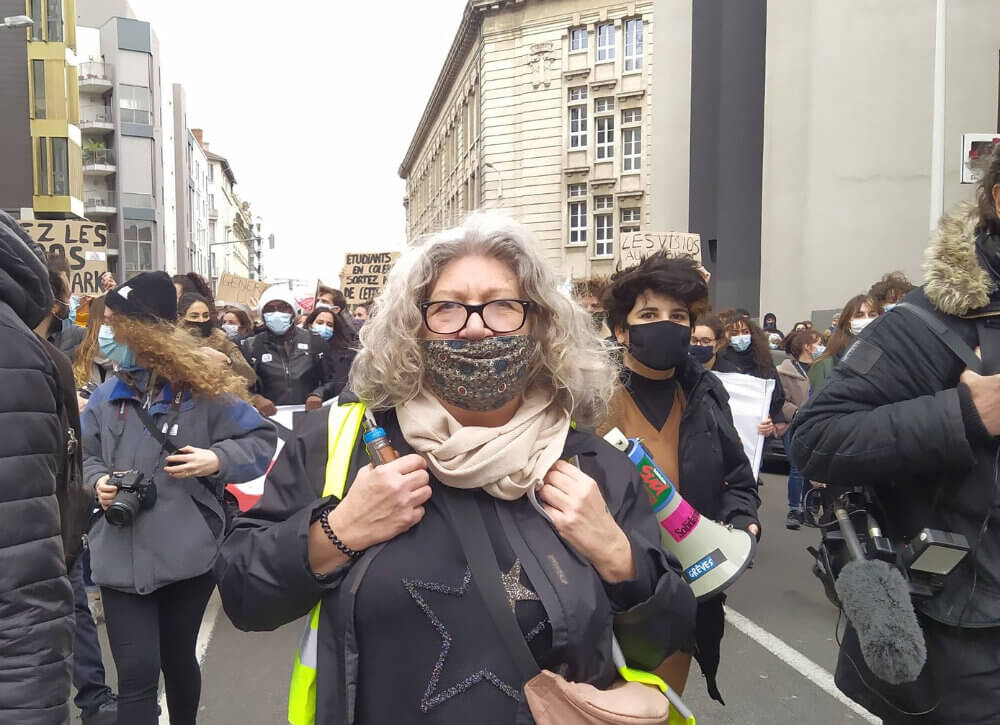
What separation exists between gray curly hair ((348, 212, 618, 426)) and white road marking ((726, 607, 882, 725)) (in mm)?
2979

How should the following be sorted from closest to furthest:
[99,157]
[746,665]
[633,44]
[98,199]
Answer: [746,665] < [633,44] < [98,199] < [99,157]

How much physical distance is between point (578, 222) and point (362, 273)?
31047 mm

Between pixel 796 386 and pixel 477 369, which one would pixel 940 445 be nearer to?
pixel 477 369

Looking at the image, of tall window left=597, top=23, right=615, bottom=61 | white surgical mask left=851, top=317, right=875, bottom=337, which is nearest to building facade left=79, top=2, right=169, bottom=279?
tall window left=597, top=23, right=615, bottom=61

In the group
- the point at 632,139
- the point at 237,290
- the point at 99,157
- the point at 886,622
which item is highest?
the point at 99,157

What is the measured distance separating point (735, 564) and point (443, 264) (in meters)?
1.37

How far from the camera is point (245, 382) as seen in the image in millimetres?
3896

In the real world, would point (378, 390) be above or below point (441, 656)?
above

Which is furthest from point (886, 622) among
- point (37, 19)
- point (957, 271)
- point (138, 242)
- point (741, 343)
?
point (138, 242)

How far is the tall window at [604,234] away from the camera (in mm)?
42688

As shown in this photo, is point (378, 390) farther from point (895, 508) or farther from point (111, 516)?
point (111, 516)

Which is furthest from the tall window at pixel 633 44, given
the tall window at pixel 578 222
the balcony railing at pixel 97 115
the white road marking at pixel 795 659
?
the white road marking at pixel 795 659

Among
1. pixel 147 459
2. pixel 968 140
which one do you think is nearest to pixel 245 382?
pixel 147 459

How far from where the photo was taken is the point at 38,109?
139ft
